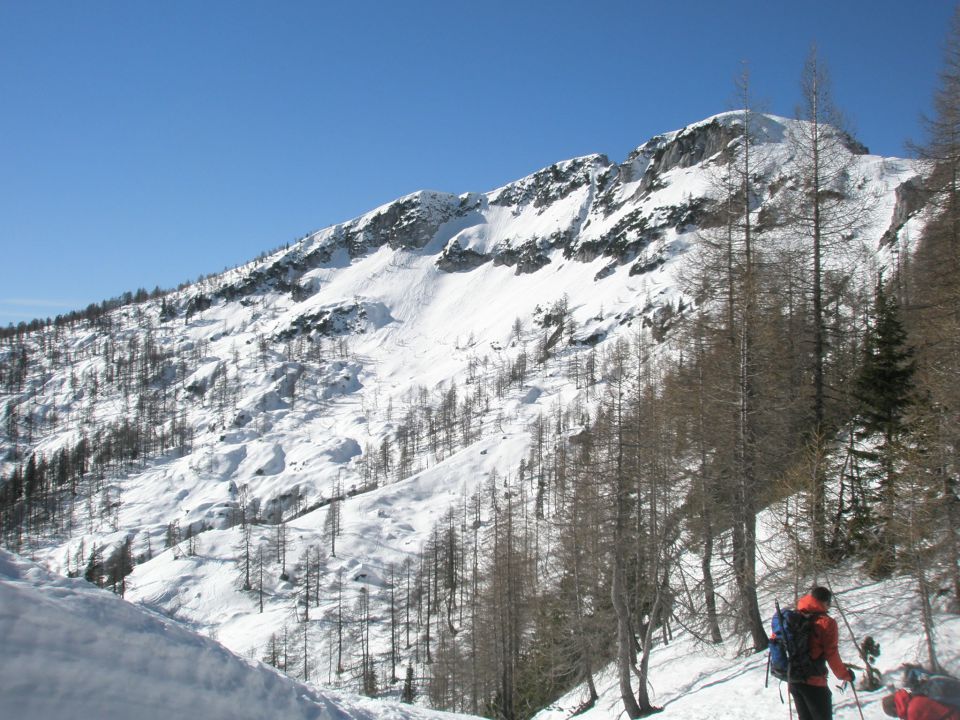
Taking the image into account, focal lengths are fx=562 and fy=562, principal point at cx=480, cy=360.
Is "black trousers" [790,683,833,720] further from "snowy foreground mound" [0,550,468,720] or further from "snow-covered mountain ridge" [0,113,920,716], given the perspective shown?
"snow-covered mountain ridge" [0,113,920,716]

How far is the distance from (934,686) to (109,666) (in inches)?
403

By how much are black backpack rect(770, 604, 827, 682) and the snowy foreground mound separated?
529 centimetres

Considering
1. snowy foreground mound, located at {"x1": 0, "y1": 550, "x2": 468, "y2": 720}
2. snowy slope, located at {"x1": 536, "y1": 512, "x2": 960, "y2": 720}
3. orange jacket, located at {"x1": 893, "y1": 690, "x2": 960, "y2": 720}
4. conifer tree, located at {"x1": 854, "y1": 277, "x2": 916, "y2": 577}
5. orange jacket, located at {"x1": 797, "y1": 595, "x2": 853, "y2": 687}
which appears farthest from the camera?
conifer tree, located at {"x1": 854, "y1": 277, "x2": 916, "y2": 577}

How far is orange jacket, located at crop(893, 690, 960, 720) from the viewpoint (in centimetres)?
731

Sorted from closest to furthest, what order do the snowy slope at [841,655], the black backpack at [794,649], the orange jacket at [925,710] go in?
the black backpack at [794,649] → the orange jacket at [925,710] → the snowy slope at [841,655]

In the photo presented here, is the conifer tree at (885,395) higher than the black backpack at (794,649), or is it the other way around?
the conifer tree at (885,395)

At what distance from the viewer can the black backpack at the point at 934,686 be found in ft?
25.4

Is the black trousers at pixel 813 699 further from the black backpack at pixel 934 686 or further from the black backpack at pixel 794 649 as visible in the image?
the black backpack at pixel 934 686

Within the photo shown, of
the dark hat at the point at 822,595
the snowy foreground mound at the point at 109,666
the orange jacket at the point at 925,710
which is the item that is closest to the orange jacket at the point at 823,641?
the dark hat at the point at 822,595

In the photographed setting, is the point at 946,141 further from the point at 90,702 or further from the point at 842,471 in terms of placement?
the point at 90,702

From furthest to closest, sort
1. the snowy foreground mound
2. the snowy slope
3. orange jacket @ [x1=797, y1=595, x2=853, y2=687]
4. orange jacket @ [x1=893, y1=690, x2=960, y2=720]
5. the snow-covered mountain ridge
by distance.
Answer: the snow-covered mountain ridge
the snowy slope
orange jacket @ [x1=893, y1=690, x2=960, y2=720]
orange jacket @ [x1=797, y1=595, x2=853, y2=687]
the snowy foreground mound

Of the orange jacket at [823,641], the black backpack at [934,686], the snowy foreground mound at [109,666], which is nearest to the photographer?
the snowy foreground mound at [109,666]

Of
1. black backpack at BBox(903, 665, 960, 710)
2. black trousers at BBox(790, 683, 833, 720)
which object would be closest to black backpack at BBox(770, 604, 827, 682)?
black trousers at BBox(790, 683, 833, 720)

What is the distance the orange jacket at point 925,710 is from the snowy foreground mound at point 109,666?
7494 millimetres
